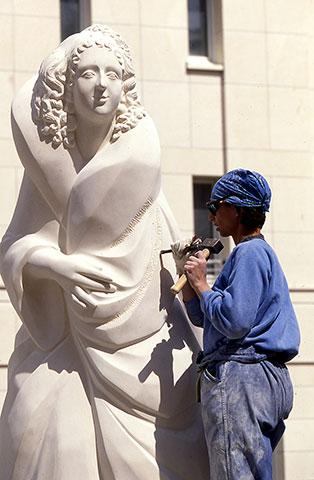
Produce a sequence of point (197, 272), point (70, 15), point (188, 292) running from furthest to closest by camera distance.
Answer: point (70, 15) < point (188, 292) < point (197, 272)

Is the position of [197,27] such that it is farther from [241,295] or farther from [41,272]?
[241,295]

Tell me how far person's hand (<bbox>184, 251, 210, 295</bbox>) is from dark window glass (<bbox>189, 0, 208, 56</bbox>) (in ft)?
49.7

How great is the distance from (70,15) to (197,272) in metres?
14.9

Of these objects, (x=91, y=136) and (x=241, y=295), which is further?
(x=91, y=136)

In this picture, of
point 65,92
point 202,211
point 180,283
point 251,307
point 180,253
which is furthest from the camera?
point 202,211

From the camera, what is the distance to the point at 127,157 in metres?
8.35

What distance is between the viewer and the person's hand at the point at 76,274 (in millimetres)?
8246

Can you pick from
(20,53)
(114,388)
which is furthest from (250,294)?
(20,53)

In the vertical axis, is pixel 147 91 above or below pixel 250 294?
below

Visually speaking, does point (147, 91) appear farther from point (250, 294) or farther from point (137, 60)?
point (250, 294)

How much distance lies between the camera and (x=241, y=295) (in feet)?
24.9

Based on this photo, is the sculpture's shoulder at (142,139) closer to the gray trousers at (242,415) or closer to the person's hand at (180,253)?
the person's hand at (180,253)

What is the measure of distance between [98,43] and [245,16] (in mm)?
14632

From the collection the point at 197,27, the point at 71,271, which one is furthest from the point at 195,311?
the point at 197,27
